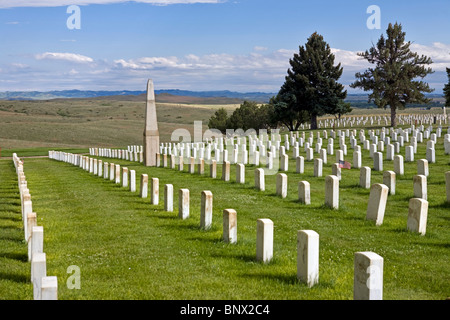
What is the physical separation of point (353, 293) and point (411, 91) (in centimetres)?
5077

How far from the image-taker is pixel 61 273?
780 centimetres

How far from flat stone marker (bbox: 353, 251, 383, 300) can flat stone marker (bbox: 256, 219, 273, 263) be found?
6.95 feet

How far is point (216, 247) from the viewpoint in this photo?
365 inches

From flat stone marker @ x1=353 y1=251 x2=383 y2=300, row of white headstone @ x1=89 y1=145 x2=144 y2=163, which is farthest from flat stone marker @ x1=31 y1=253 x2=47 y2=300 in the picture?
row of white headstone @ x1=89 y1=145 x2=144 y2=163

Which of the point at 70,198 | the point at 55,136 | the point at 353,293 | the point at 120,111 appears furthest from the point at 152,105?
the point at 120,111

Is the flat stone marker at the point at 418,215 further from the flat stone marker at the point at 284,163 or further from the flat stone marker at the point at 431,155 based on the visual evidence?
the flat stone marker at the point at 431,155

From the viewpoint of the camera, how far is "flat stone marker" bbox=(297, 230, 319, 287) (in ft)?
22.9

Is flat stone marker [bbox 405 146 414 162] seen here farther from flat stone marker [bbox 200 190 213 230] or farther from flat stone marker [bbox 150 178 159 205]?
flat stone marker [bbox 200 190 213 230]

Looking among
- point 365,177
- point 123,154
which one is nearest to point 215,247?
point 365,177

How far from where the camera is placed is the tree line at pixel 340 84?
53.7 metres

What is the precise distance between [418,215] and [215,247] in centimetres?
381

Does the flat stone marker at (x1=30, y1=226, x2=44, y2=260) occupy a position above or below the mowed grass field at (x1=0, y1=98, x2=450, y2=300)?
above

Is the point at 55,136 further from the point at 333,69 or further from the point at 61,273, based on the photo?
the point at 61,273

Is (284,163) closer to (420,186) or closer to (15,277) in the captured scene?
(420,186)
